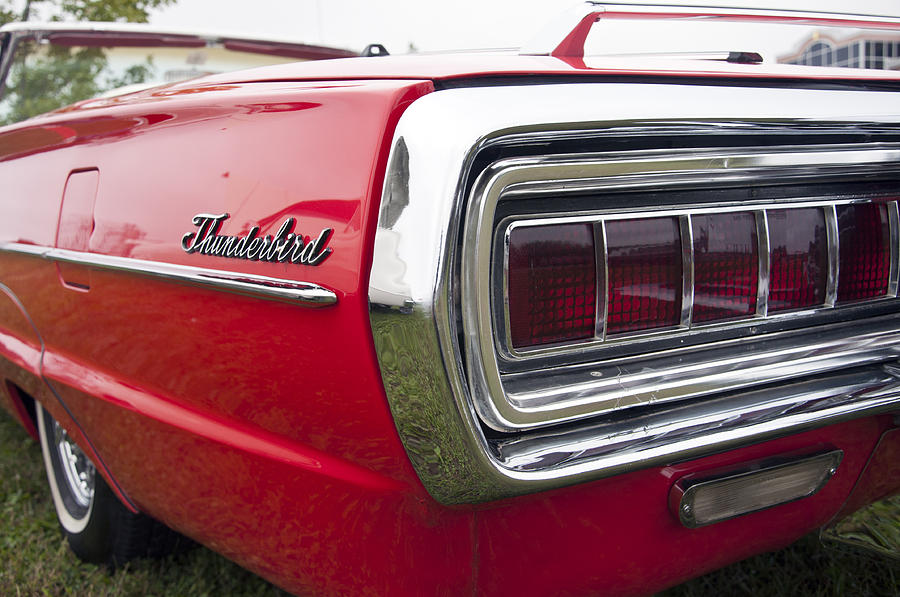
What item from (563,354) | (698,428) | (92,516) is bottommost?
(92,516)

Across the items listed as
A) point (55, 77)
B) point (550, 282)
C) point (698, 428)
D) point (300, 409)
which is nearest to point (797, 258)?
point (698, 428)

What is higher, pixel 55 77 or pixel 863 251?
pixel 55 77

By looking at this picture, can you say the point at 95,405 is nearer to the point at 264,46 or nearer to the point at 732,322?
the point at 732,322

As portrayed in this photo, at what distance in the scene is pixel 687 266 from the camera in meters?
1.11

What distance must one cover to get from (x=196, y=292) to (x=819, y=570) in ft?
5.35

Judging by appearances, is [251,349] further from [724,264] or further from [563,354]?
[724,264]

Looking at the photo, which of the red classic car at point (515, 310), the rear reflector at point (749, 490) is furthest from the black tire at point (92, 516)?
the rear reflector at point (749, 490)

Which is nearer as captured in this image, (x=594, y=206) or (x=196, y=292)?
(x=594, y=206)

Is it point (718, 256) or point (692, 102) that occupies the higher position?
point (692, 102)

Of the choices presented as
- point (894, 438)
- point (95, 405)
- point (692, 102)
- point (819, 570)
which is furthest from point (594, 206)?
point (819, 570)

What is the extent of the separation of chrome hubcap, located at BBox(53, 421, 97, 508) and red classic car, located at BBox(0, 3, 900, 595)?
866 millimetres

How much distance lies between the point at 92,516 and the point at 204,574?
1.11 feet

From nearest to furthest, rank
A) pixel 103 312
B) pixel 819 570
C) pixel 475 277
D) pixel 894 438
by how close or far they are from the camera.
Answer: pixel 475 277 < pixel 894 438 < pixel 103 312 < pixel 819 570

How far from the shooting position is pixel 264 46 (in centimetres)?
301
